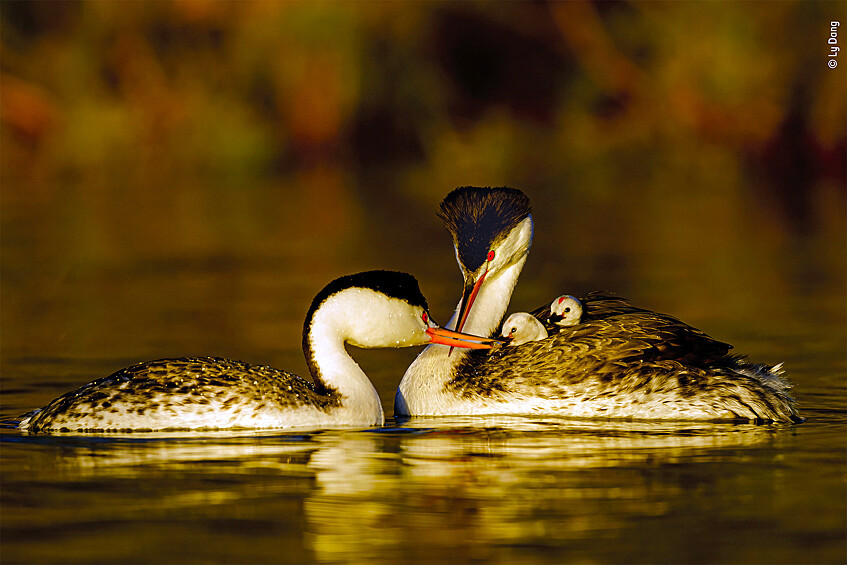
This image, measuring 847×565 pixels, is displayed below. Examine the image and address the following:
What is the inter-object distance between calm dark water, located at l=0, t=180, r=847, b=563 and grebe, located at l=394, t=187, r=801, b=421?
0.22m

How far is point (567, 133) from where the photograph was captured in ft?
128

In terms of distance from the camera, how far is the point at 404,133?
130 ft

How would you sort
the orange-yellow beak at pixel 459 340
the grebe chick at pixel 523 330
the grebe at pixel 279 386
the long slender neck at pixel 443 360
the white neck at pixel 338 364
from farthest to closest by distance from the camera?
the grebe chick at pixel 523 330
the long slender neck at pixel 443 360
the orange-yellow beak at pixel 459 340
the white neck at pixel 338 364
the grebe at pixel 279 386

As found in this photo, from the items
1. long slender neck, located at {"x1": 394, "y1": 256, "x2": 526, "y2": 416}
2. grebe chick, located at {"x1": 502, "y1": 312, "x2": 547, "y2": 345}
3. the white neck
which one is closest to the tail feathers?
grebe chick, located at {"x1": 502, "y1": 312, "x2": 547, "y2": 345}

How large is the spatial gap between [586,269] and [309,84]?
16.6 metres

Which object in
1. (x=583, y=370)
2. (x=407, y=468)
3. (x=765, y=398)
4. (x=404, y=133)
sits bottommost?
(x=407, y=468)

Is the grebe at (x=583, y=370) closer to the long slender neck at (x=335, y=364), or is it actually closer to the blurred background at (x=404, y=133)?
the long slender neck at (x=335, y=364)

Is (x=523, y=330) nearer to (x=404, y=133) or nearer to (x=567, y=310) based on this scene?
(x=567, y=310)

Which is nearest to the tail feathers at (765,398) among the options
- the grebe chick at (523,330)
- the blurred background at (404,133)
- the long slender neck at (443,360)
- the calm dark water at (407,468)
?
the calm dark water at (407,468)

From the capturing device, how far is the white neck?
10750 mm

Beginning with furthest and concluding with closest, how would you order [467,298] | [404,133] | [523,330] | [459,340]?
[404,133] → [467,298] → [523,330] → [459,340]

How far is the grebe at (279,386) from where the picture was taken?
10336mm

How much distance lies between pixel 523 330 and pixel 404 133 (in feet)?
92.5

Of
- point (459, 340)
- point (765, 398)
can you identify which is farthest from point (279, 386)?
point (765, 398)
